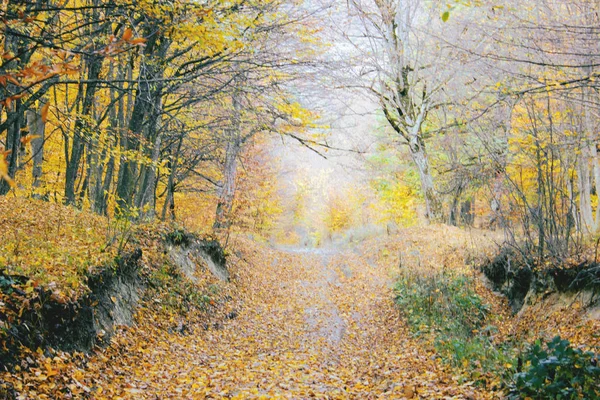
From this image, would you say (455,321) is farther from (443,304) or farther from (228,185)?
(228,185)

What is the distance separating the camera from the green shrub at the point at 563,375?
404 cm

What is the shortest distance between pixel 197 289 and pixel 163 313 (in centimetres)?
177

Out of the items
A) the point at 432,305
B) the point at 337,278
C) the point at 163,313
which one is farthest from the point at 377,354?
the point at 337,278

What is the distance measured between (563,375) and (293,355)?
4520 mm

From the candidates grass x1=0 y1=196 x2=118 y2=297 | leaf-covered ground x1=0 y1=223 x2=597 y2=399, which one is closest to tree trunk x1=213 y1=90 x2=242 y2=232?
leaf-covered ground x1=0 y1=223 x2=597 y2=399

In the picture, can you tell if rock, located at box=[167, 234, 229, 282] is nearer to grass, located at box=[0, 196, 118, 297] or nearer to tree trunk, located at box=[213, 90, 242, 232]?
grass, located at box=[0, 196, 118, 297]

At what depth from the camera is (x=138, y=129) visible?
1010 cm

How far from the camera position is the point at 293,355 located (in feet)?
25.3

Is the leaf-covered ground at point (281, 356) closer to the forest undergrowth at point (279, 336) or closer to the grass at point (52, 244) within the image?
the forest undergrowth at point (279, 336)

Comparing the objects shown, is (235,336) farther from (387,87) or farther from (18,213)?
(387,87)

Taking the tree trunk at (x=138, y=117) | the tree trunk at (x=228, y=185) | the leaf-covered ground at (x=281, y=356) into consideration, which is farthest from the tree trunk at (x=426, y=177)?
the tree trunk at (x=138, y=117)

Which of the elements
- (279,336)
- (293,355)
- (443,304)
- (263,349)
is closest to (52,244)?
(263,349)

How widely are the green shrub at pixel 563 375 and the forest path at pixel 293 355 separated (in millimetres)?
845

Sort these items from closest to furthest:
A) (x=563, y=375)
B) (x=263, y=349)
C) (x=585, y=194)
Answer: (x=563, y=375) < (x=263, y=349) < (x=585, y=194)
